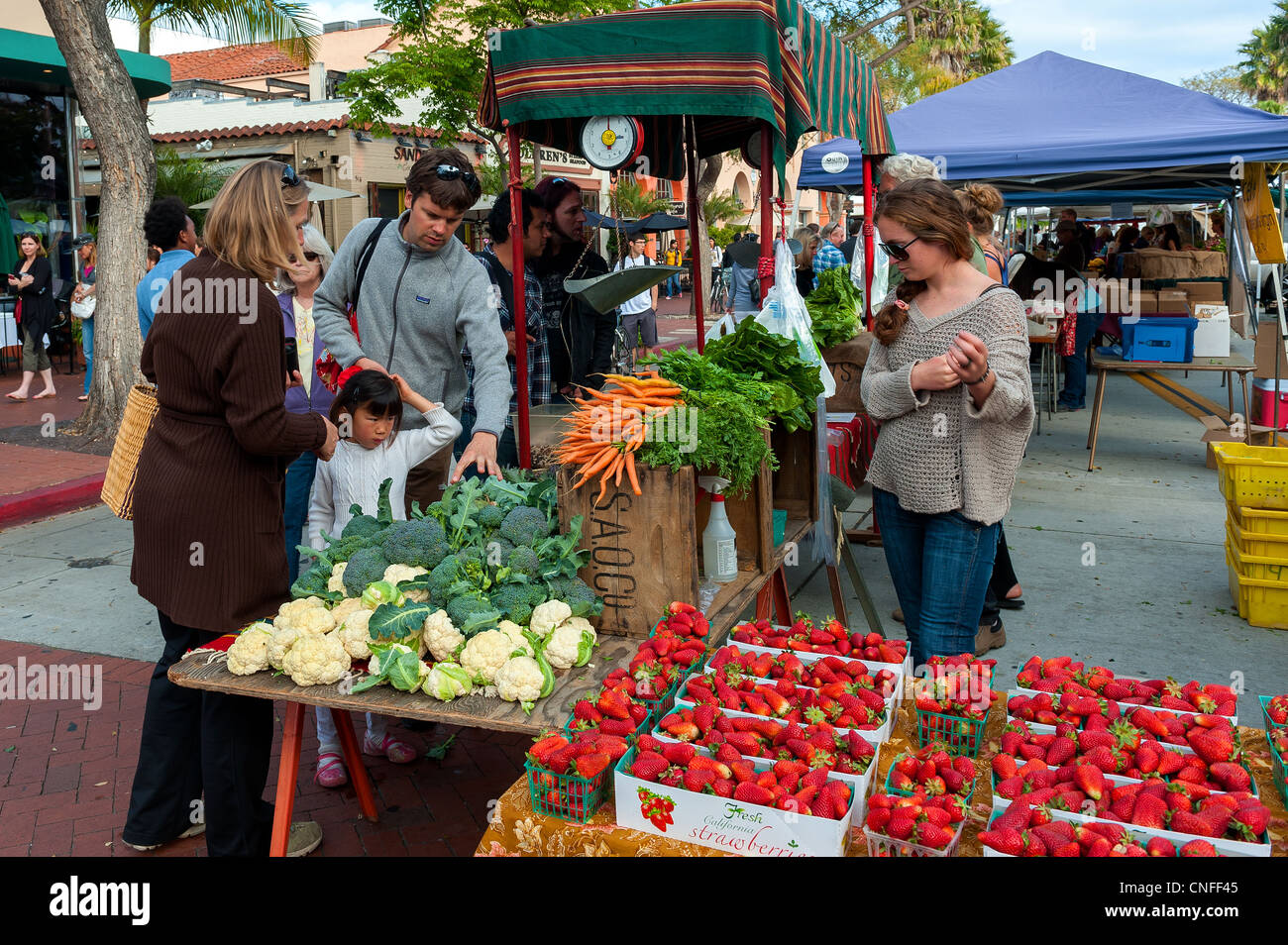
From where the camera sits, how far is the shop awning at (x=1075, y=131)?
728 cm

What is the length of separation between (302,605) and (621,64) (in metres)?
2.46

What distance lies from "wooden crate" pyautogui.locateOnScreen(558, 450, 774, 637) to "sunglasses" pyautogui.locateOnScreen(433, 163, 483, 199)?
4.05 feet

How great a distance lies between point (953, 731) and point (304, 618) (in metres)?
1.70

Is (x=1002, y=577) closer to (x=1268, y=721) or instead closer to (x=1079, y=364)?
(x=1268, y=721)

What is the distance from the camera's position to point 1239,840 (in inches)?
71.4

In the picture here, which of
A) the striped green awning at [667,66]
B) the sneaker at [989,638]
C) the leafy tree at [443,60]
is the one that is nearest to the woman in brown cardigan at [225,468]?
the striped green awning at [667,66]

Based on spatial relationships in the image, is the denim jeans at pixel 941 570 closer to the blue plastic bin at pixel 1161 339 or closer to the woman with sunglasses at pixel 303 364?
the woman with sunglasses at pixel 303 364

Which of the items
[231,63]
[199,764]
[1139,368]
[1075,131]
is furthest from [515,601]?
[231,63]

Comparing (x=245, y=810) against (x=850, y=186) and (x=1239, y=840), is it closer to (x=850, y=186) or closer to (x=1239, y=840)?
(x=1239, y=840)

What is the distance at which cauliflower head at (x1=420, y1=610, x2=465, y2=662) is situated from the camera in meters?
2.62

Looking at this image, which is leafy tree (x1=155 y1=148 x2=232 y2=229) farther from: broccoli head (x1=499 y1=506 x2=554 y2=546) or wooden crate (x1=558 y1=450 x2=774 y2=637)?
wooden crate (x1=558 y1=450 x2=774 y2=637)

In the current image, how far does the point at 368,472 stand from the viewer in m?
3.57

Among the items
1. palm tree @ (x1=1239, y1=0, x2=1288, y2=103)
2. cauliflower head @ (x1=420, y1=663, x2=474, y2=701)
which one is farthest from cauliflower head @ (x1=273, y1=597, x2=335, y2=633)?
palm tree @ (x1=1239, y1=0, x2=1288, y2=103)
